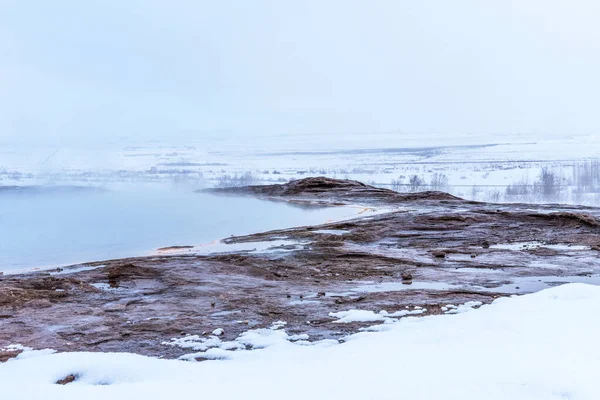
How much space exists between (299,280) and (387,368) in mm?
2613

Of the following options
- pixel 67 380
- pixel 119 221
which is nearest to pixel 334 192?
pixel 119 221

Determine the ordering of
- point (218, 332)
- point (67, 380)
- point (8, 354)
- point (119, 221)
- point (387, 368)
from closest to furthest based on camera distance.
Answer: point (387, 368) < point (67, 380) < point (8, 354) < point (218, 332) < point (119, 221)

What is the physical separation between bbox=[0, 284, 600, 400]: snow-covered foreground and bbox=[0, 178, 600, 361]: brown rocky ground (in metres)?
0.44

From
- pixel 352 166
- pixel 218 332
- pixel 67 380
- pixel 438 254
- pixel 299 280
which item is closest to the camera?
pixel 67 380

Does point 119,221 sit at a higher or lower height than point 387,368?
lower

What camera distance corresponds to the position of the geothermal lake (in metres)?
7.17

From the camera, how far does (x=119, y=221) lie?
9.38 meters

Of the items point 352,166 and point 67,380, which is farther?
point 352,166

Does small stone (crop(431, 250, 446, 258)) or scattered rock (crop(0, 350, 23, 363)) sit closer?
scattered rock (crop(0, 350, 23, 363))

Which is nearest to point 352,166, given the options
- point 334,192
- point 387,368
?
point 334,192

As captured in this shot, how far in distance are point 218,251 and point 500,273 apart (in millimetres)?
2784

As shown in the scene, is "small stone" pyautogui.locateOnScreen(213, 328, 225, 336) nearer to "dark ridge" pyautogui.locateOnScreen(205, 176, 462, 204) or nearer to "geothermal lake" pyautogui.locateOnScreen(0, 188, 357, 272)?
"geothermal lake" pyautogui.locateOnScreen(0, 188, 357, 272)

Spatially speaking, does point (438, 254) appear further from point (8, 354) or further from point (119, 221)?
point (119, 221)

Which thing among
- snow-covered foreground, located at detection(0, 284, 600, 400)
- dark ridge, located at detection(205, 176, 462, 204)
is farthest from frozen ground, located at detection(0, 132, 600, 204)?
snow-covered foreground, located at detection(0, 284, 600, 400)
